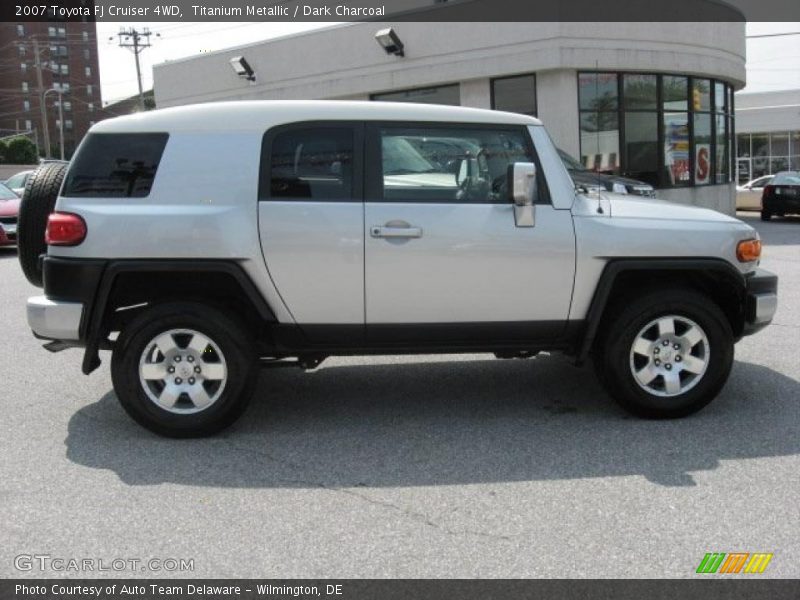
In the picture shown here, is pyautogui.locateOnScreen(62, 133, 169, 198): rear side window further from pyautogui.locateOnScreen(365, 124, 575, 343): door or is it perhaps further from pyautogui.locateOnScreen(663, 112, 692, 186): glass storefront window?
pyautogui.locateOnScreen(663, 112, 692, 186): glass storefront window

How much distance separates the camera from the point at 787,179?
21641mm

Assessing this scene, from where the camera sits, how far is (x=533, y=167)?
4676 millimetres

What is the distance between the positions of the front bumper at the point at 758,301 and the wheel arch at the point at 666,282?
0.04m

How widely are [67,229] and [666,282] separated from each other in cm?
360

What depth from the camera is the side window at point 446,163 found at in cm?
488

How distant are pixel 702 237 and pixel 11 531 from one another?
4059 mm

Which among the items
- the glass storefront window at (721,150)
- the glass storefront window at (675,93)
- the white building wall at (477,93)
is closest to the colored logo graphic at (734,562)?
the white building wall at (477,93)

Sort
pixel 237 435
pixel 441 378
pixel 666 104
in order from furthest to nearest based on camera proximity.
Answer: pixel 666 104 → pixel 441 378 → pixel 237 435

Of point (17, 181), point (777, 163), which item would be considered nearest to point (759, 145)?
point (777, 163)

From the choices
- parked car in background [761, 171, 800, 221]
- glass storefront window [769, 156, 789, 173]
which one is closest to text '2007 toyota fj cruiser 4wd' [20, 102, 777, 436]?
parked car in background [761, 171, 800, 221]

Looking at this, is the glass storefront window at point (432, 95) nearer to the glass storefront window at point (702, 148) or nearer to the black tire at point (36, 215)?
the glass storefront window at point (702, 148)
